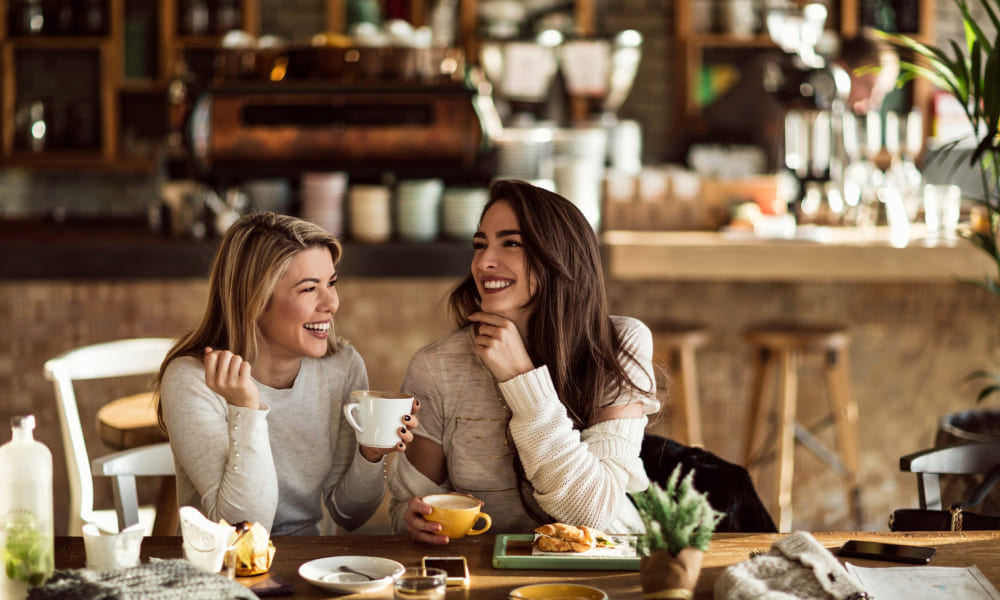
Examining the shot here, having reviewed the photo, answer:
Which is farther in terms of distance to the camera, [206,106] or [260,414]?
[206,106]

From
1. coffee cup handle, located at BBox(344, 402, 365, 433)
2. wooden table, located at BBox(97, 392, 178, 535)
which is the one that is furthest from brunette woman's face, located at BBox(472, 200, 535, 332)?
wooden table, located at BBox(97, 392, 178, 535)

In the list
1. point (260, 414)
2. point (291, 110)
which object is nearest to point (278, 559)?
point (260, 414)

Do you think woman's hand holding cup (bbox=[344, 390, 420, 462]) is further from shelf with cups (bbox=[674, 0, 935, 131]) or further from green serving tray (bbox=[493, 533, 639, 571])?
shelf with cups (bbox=[674, 0, 935, 131])

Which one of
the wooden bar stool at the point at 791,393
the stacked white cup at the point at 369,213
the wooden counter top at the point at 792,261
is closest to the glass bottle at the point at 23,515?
the stacked white cup at the point at 369,213

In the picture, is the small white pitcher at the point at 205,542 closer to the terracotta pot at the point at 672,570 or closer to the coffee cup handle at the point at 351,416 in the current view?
the coffee cup handle at the point at 351,416

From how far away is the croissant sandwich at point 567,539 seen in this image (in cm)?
166

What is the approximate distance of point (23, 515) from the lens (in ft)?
4.86

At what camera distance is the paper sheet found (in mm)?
1531

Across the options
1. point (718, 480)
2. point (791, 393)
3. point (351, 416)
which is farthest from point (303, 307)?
point (791, 393)

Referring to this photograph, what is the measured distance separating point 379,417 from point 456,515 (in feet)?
0.65

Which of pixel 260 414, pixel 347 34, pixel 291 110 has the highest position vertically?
pixel 347 34

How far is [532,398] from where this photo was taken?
1.92m

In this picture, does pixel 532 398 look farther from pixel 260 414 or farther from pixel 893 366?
pixel 893 366

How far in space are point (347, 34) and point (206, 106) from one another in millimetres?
2067
